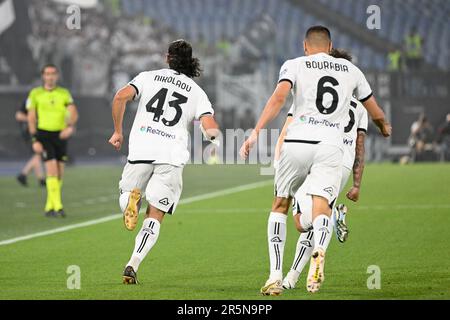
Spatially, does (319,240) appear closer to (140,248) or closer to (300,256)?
(300,256)

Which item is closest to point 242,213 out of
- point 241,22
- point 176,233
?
point 176,233

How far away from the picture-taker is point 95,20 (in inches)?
1620

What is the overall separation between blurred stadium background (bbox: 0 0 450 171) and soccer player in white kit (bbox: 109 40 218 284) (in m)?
25.8

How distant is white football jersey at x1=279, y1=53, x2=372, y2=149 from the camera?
9359mm

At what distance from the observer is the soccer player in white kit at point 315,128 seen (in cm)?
935

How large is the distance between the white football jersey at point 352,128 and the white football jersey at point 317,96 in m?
0.85

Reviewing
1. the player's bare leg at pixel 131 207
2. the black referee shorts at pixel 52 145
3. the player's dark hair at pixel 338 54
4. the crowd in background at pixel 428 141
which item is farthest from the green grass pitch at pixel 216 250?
the crowd in background at pixel 428 141

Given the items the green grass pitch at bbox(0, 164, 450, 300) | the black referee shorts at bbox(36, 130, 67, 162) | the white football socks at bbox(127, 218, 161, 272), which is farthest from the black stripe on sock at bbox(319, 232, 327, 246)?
the black referee shorts at bbox(36, 130, 67, 162)

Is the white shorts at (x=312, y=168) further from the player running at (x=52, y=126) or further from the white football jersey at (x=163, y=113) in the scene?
the player running at (x=52, y=126)

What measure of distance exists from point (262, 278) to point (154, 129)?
1.68m

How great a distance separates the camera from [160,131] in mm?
10344

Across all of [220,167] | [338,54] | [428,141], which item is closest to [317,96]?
[338,54]

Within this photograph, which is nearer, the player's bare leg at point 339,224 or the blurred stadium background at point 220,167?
the player's bare leg at point 339,224
